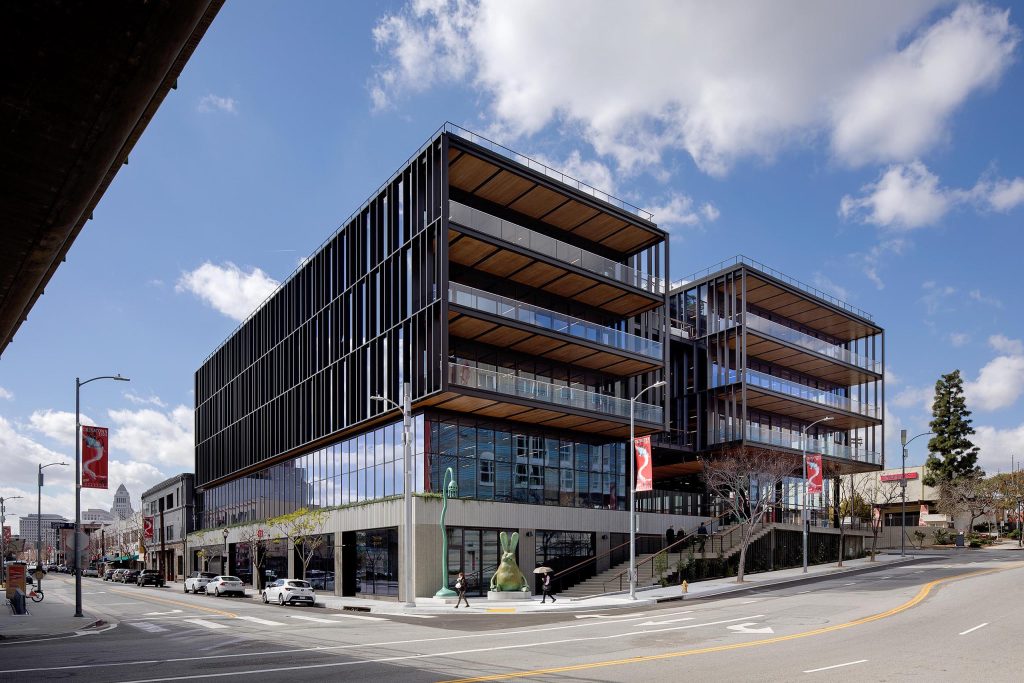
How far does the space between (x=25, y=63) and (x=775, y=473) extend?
4729cm

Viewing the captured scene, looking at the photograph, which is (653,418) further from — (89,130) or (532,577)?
(89,130)

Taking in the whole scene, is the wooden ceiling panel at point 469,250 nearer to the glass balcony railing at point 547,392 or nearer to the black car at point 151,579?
the glass balcony railing at point 547,392

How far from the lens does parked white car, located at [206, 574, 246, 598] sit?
51656 mm

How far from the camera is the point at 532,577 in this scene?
43.0m

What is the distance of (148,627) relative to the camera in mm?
28609

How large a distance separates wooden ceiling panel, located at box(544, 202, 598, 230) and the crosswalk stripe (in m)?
27.9

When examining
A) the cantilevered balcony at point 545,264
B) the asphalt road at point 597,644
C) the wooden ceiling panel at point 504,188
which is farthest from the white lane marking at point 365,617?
the wooden ceiling panel at point 504,188

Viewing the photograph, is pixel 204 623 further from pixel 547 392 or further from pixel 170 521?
pixel 170 521

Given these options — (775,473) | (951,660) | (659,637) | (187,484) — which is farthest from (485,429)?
(187,484)

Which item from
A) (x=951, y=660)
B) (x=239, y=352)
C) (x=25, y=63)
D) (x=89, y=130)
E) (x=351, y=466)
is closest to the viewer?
(x=25, y=63)

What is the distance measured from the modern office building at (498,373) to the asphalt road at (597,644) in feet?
37.1

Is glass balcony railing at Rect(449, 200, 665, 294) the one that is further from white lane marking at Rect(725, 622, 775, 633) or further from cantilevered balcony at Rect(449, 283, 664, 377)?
white lane marking at Rect(725, 622, 775, 633)

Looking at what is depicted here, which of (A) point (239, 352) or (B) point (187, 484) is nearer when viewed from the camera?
(A) point (239, 352)

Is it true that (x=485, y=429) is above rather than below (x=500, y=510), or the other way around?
above
